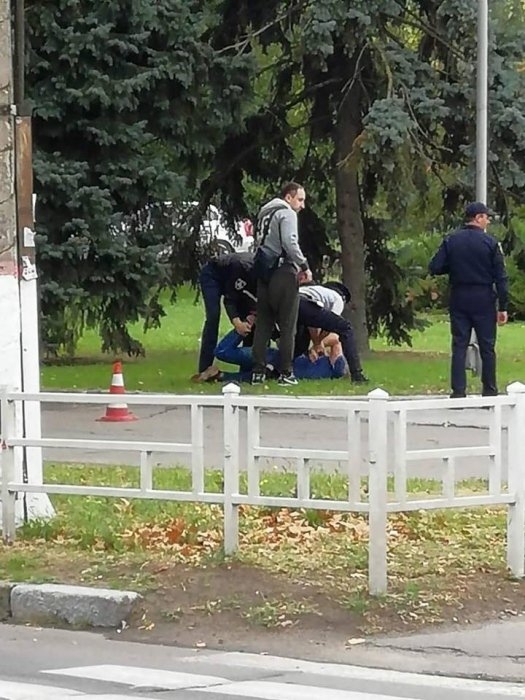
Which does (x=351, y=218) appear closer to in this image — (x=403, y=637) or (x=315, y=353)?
(x=315, y=353)

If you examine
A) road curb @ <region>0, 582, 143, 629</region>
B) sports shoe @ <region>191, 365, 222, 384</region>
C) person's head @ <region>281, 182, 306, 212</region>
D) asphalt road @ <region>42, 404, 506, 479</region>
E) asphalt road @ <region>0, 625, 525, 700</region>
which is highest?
person's head @ <region>281, 182, 306, 212</region>

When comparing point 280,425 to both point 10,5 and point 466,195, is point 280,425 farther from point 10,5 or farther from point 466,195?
point 466,195

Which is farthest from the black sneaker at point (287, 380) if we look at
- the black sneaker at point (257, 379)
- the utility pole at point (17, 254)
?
the utility pole at point (17, 254)

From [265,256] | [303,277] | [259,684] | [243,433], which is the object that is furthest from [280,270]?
[259,684]

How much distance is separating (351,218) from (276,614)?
1471 cm

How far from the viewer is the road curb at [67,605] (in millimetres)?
7711

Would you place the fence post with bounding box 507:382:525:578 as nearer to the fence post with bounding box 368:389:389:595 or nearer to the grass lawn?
the fence post with bounding box 368:389:389:595

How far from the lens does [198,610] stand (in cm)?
771

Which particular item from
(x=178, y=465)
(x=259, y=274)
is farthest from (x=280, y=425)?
(x=259, y=274)

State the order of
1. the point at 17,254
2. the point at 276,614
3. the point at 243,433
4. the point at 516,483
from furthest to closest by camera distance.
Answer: the point at 243,433 → the point at 17,254 → the point at 516,483 → the point at 276,614

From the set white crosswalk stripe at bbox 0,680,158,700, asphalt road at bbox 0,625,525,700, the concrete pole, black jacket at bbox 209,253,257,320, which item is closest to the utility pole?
asphalt road at bbox 0,625,525,700

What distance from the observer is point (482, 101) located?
18250mm

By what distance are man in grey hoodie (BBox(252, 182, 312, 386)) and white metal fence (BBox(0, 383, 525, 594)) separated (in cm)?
748

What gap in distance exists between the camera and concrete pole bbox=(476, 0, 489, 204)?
18.1 meters
